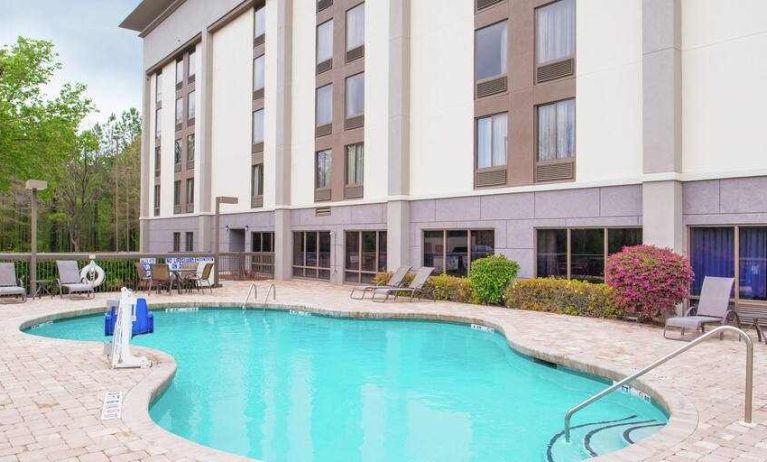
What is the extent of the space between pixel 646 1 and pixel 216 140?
2193 cm

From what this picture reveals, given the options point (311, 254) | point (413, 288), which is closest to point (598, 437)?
point (413, 288)

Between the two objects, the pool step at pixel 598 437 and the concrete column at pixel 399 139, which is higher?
the concrete column at pixel 399 139

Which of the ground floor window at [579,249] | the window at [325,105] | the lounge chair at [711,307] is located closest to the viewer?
the lounge chair at [711,307]

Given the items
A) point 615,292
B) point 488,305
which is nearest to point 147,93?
Answer: point 488,305

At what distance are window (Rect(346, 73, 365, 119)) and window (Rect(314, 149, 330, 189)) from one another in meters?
1.93

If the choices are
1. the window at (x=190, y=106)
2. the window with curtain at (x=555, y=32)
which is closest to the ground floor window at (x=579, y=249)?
the window with curtain at (x=555, y=32)

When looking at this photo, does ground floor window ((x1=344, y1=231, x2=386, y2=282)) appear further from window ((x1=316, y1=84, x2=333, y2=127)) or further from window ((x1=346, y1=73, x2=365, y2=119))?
window ((x1=316, y1=84, x2=333, y2=127))

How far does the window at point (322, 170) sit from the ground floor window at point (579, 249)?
981 cm

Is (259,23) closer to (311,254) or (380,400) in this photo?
(311,254)

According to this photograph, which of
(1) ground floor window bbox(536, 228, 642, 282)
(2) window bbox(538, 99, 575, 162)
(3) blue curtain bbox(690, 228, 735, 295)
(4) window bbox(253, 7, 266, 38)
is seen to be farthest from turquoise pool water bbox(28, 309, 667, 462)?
(4) window bbox(253, 7, 266, 38)

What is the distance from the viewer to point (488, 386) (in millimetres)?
8094

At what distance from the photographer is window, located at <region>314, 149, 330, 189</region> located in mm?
22234

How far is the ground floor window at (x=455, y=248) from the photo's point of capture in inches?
645

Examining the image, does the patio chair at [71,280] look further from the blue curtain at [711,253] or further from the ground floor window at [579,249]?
the blue curtain at [711,253]
